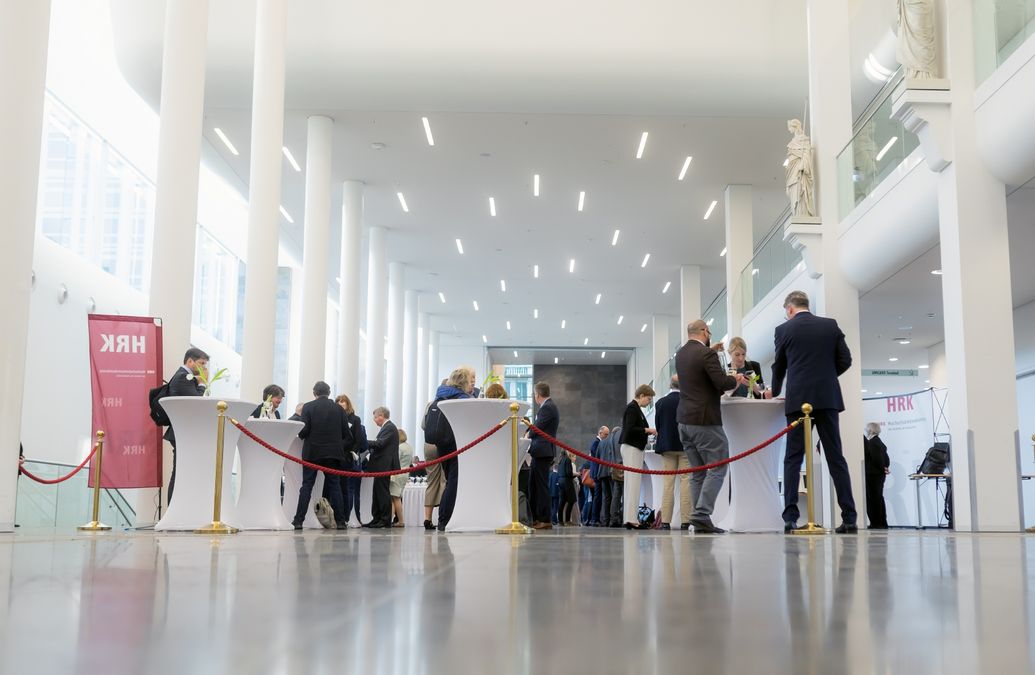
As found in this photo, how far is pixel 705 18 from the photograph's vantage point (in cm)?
1720

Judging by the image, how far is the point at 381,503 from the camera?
42.0 ft

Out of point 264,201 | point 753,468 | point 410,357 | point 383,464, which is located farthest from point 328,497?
point 410,357

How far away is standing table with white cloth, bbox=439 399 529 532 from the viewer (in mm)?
8391

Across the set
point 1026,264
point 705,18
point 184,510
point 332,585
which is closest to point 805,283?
point 1026,264

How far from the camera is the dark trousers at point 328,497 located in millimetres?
10953

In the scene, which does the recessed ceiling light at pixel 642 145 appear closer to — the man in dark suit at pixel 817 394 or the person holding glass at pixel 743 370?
the person holding glass at pixel 743 370

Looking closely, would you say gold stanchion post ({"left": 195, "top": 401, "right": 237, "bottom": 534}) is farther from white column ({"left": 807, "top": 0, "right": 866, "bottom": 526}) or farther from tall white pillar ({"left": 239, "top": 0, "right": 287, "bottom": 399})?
white column ({"left": 807, "top": 0, "right": 866, "bottom": 526})

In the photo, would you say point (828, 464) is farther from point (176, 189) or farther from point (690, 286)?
point (690, 286)

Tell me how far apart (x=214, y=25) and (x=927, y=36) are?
11.9 metres

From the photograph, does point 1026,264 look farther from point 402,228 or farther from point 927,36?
point 402,228

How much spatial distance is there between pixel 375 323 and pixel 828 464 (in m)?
19.2

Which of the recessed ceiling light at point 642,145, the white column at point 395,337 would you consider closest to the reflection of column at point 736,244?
the recessed ceiling light at point 642,145

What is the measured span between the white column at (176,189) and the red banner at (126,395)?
2.50ft

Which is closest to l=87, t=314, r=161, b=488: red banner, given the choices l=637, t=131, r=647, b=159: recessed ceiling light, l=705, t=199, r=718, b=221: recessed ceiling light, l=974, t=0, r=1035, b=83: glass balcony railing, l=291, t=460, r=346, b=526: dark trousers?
l=291, t=460, r=346, b=526: dark trousers
